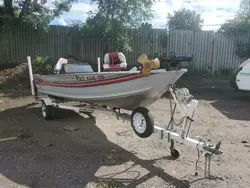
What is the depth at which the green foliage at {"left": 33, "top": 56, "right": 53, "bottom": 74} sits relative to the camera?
37.9ft

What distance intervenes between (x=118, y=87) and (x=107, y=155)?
115 cm

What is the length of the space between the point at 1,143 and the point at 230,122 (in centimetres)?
491

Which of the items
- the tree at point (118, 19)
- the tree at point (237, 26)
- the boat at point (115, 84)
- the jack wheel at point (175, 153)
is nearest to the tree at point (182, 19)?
the tree at point (237, 26)

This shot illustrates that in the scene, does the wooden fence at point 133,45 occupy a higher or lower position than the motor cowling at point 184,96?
higher

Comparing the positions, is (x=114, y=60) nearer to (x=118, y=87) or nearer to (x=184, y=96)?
(x=118, y=87)

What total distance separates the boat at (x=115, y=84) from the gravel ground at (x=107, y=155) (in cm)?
72

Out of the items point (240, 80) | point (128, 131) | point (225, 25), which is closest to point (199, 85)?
point (240, 80)

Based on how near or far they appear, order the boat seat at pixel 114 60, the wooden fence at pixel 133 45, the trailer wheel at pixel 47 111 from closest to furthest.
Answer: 1. the boat seat at pixel 114 60
2. the trailer wheel at pixel 47 111
3. the wooden fence at pixel 133 45

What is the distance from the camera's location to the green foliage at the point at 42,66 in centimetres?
1154

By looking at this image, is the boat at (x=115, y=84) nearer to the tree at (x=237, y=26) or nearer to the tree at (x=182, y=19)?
the tree at (x=237, y=26)

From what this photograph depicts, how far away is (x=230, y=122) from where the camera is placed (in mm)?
6242

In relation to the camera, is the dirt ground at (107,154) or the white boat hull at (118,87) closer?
the dirt ground at (107,154)

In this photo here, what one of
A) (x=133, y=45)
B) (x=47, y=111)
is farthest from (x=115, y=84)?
(x=133, y=45)

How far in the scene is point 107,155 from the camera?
14.1 feet
